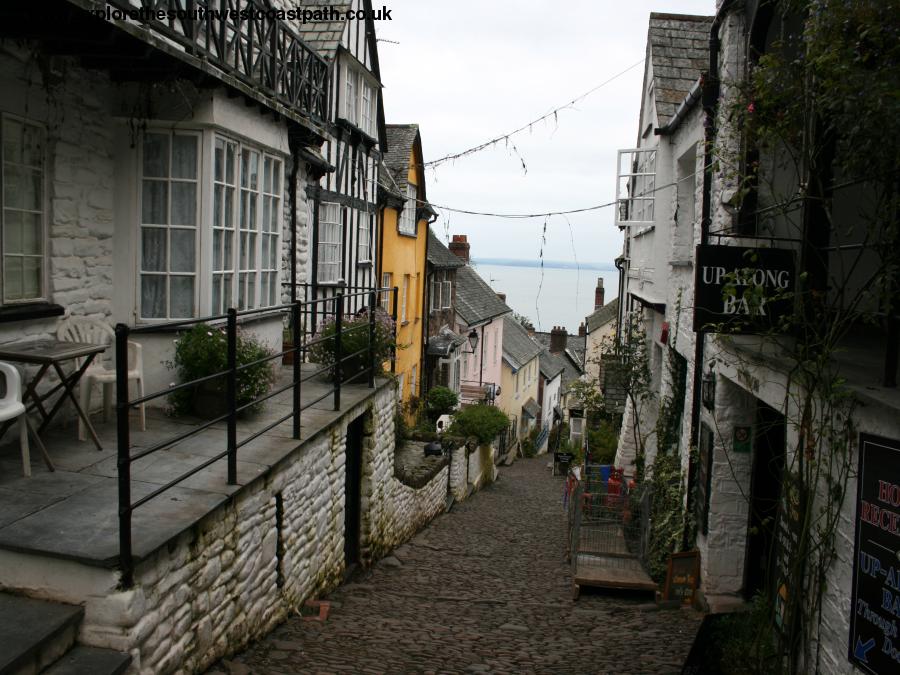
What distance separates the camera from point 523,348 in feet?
132

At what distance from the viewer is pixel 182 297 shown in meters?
7.86

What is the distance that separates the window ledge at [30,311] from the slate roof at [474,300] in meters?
→ 21.3

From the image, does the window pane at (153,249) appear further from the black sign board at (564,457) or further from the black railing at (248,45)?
the black sign board at (564,457)

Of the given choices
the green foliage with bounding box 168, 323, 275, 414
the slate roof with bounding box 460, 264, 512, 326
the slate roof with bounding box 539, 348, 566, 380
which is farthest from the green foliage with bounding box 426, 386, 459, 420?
the slate roof with bounding box 539, 348, 566, 380

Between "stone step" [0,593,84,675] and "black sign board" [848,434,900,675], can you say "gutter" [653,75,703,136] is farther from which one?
"stone step" [0,593,84,675]

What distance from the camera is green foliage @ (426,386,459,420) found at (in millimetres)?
21578

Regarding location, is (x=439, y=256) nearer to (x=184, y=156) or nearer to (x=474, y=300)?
(x=474, y=300)

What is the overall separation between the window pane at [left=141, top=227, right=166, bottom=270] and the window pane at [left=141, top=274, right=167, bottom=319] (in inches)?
3.9

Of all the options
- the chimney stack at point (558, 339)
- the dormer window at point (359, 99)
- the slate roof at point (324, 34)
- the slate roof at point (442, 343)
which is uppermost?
the slate roof at point (324, 34)

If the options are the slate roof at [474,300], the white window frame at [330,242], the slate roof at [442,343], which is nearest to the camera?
the white window frame at [330,242]

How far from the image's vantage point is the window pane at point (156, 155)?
7605mm

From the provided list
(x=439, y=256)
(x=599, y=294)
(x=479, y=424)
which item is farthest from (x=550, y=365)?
(x=479, y=424)

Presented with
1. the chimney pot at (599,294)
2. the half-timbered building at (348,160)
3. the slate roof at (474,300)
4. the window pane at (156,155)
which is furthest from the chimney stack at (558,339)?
the window pane at (156,155)

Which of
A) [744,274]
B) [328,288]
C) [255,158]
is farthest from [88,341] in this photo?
[328,288]
